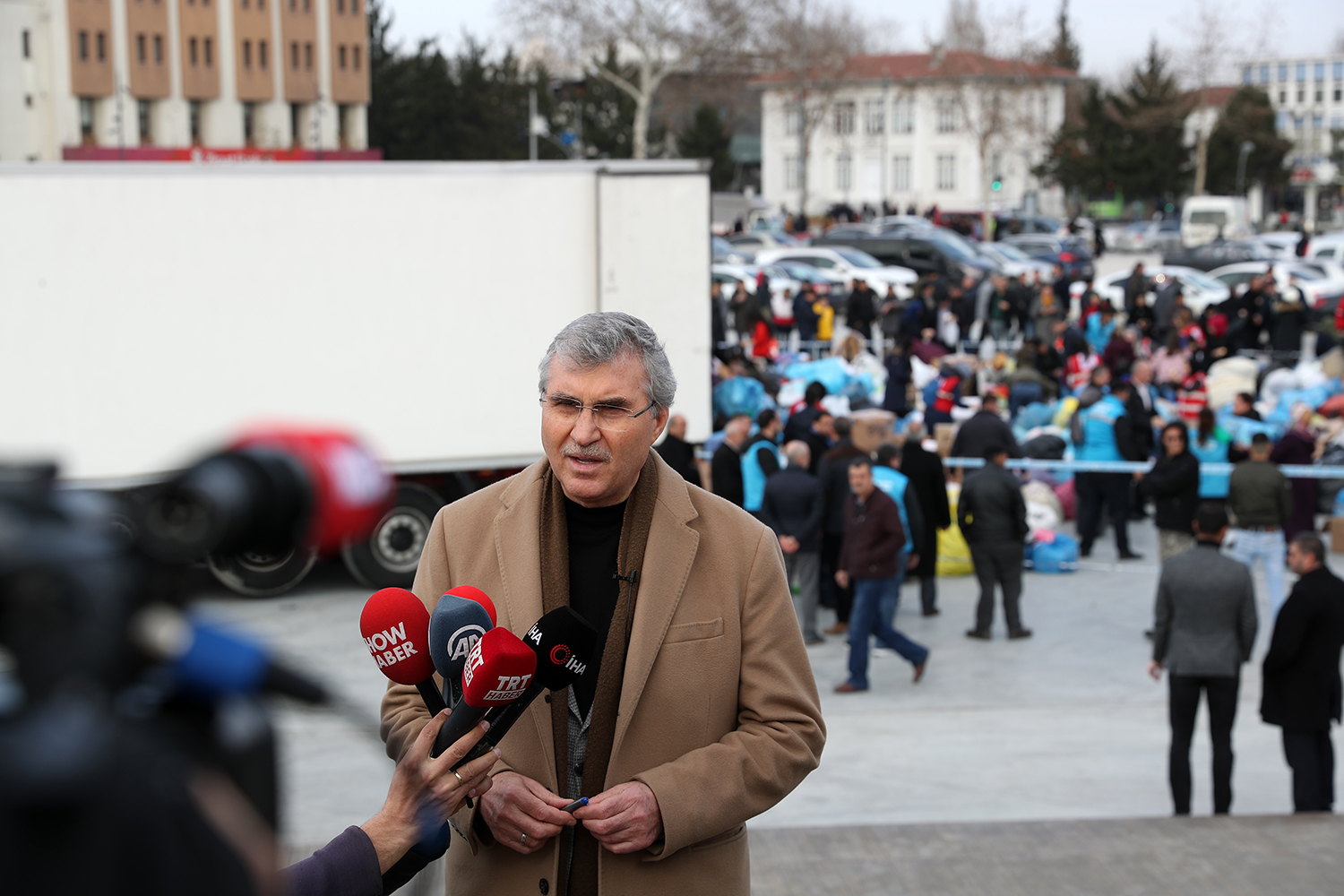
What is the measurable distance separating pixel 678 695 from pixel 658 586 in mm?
236

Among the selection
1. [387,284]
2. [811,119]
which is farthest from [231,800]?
[811,119]

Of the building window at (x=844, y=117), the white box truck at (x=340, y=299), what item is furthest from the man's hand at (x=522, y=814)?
the building window at (x=844, y=117)

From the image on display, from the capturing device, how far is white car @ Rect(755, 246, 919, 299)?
1326 inches

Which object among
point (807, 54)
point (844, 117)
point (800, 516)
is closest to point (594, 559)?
point (800, 516)

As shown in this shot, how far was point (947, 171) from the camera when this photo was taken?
315 feet

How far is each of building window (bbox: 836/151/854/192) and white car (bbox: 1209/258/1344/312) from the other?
60754 mm

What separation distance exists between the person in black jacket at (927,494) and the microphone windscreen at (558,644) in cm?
952

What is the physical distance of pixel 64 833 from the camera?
841 mm

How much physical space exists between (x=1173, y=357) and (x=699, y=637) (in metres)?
17.8

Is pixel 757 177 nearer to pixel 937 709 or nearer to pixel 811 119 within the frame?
pixel 811 119

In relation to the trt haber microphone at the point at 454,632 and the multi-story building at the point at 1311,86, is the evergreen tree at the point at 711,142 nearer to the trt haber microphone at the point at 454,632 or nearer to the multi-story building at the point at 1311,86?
the multi-story building at the point at 1311,86

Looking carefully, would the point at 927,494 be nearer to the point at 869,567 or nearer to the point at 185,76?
the point at 869,567

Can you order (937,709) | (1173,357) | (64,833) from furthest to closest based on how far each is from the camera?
(1173,357) < (937,709) < (64,833)

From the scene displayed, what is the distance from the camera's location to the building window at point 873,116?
95.9 m
